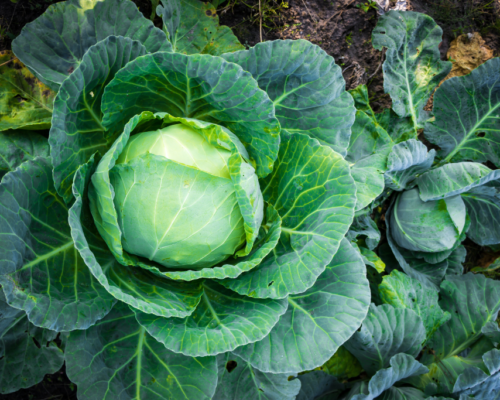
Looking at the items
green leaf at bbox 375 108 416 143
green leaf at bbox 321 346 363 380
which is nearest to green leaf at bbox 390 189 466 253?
green leaf at bbox 375 108 416 143

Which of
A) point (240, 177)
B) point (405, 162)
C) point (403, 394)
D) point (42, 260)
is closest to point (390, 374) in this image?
point (403, 394)

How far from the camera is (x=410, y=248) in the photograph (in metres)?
3.26

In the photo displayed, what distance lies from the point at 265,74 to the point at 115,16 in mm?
891

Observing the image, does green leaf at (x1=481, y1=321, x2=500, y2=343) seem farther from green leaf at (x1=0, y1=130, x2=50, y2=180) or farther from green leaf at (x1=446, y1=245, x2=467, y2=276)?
green leaf at (x1=0, y1=130, x2=50, y2=180)

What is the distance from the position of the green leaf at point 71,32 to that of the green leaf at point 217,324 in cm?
143

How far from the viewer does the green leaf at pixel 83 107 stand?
1.64 m

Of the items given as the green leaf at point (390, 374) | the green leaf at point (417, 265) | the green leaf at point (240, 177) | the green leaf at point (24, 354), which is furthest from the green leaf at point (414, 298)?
the green leaf at point (24, 354)

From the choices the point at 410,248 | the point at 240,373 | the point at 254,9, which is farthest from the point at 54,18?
the point at 410,248

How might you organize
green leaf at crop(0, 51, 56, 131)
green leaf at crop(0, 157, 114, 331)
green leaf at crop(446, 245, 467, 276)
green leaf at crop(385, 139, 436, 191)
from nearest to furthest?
green leaf at crop(0, 157, 114, 331), green leaf at crop(0, 51, 56, 131), green leaf at crop(385, 139, 436, 191), green leaf at crop(446, 245, 467, 276)

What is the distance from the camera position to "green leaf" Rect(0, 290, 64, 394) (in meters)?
2.47

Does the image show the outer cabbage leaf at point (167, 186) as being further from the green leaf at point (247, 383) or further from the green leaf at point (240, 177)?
the green leaf at point (247, 383)

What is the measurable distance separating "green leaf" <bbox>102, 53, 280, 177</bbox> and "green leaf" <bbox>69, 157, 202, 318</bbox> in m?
0.39

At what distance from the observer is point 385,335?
2693mm

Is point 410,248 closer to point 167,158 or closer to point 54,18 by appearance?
point 167,158
